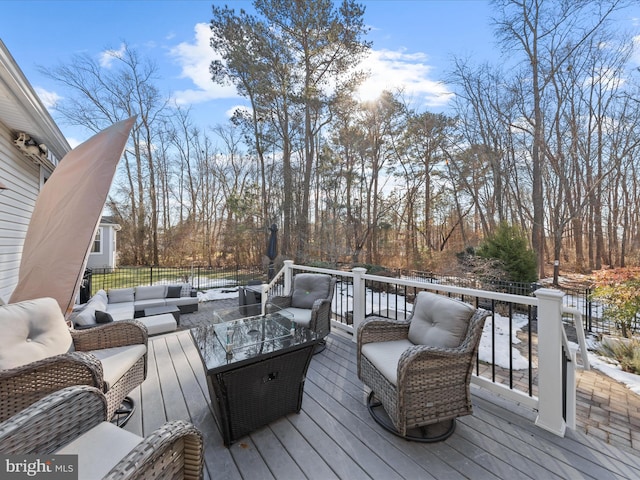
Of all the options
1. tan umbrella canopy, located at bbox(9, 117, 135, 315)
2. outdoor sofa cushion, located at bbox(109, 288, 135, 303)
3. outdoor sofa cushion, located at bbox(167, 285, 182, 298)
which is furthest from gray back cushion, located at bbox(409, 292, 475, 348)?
outdoor sofa cushion, located at bbox(109, 288, 135, 303)

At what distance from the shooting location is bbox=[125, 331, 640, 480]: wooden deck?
1578 mm

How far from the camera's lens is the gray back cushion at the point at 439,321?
2.00 meters

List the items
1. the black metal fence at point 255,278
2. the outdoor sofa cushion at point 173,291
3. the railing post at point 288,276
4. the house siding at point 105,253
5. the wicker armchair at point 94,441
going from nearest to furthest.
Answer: the wicker armchair at point 94,441 < the railing post at point 288,276 < the outdoor sofa cushion at point 173,291 < the black metal fence at point 255,278 < the house siding at point 105,253

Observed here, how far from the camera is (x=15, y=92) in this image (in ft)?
9.33

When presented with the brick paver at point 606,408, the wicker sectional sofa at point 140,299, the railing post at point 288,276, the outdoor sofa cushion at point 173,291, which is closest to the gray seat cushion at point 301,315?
the railing post at point 288,276

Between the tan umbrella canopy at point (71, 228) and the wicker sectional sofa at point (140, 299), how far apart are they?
2.25 m

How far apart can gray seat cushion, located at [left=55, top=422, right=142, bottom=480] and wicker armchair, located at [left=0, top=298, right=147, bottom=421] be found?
0.54 m

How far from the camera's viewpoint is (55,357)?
5.23 ft

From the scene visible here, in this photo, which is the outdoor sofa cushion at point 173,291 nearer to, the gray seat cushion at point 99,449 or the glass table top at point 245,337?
the glass table top at point 245,337

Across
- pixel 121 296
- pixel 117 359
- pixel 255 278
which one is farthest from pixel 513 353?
pixel 255 278

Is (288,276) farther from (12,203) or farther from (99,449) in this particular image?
(12,203)

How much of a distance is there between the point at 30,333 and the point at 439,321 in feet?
9.51

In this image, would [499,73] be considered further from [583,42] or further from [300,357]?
[300,357]

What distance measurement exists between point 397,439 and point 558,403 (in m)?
1.16
